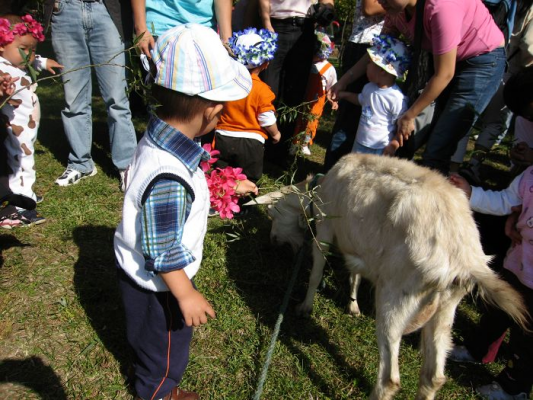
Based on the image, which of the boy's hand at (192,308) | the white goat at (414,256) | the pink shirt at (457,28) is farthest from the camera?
the pink shirt at (457,28)

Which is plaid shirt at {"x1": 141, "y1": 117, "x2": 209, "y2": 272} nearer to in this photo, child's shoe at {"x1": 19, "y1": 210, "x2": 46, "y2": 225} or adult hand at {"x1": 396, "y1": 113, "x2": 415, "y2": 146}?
adult hand at {"x1": 396, "y1": 113, "x2": 415, "y2": 146}

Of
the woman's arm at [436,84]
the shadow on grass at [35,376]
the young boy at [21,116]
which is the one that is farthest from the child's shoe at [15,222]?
the woman's arm at [436,84]

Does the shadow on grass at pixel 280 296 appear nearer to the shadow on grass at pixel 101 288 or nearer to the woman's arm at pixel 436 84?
the shadow on grass at pixel 101 288

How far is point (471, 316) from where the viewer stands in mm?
3535

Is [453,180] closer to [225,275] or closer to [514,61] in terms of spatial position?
[225,275]

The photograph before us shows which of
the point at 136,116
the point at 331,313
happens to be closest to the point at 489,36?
the point at 331,313

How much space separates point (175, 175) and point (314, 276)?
6.07ft

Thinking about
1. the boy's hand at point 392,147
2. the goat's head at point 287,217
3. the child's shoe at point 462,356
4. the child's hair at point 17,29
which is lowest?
the child's shoe at point 462,356

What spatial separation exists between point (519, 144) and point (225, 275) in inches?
109

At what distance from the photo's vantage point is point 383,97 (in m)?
3.96

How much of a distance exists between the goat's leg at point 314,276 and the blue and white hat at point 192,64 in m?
1.69

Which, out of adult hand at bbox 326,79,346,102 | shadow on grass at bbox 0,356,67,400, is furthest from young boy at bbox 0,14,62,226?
adult hand at bbox 326,79,346,102

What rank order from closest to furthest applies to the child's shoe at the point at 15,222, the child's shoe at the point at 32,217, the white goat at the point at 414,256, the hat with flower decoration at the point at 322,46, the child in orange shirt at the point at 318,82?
the white goat at the point at 414,256
the child's shoe at the point at 15,222
the child's shoe at the point at 32,217
the hat with flower decoration at the point at 322,46
the child in orange shirt at the point at 318,82

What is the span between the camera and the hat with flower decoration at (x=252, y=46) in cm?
401
